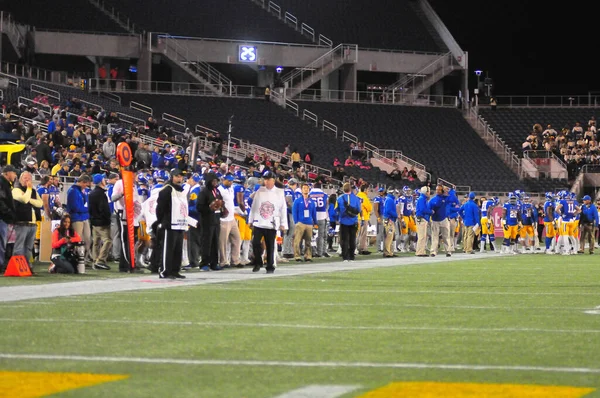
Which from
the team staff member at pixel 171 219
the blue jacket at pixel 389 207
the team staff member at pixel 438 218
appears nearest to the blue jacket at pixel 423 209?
the team staff member at pixel 438 218

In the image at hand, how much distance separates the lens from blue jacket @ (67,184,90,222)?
19438 millimetres

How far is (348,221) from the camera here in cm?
2439

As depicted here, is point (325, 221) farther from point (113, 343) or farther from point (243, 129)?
point (243, 129)

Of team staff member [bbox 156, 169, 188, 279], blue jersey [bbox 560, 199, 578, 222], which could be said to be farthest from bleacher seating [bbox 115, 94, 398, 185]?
team staff member [bbox 156, 169, 188, 279]

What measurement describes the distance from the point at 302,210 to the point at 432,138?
3043 cm

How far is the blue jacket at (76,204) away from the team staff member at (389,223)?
31.0 ft

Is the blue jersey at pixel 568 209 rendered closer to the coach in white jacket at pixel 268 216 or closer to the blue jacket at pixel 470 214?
the blue jacket at pixel 470 214

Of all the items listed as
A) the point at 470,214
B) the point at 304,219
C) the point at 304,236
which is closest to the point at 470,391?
the point at 304,219

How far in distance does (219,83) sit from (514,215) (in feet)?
88.2

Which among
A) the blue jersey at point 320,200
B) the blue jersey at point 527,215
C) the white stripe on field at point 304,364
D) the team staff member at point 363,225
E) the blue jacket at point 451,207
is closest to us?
the white stripe on field at point 304,364

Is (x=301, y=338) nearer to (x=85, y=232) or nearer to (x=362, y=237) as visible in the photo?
(x=85, y=232)

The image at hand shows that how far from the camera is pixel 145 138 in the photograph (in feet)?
129

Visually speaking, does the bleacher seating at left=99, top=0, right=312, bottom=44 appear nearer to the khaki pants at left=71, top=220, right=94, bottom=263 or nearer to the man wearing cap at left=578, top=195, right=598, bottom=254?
the man wearing cap at left=578, top=195, right=598, bottom=254

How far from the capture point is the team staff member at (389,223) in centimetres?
2714
